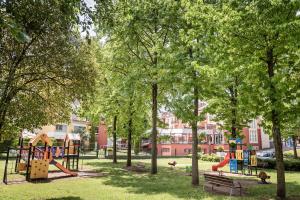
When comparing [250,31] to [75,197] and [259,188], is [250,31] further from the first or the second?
[75,197]

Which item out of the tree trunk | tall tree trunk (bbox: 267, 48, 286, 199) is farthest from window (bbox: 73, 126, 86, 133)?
tall tree trunk (bbox: 267, 48, 286, 199)

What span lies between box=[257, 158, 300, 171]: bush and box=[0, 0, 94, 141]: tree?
69.9 ft

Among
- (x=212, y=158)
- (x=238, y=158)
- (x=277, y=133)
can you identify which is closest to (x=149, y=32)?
(x=238, y=158)

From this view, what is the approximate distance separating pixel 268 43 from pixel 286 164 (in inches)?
684

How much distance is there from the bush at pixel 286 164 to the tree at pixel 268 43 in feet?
47.0

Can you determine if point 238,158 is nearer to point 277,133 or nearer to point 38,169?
point 277,133

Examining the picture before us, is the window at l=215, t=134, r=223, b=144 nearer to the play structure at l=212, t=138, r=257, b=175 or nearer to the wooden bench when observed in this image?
the play structure at l=212, t=138, r=257, b=175

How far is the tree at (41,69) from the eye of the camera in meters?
9.04

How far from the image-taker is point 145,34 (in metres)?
23.0

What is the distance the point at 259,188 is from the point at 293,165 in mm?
11861

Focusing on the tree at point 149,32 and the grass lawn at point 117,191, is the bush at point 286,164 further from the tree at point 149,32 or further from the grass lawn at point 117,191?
the tree at point 149,32

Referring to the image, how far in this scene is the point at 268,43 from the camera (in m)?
11.7

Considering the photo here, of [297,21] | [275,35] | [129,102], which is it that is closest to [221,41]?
[275,35]

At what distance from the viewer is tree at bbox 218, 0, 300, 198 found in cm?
1086
